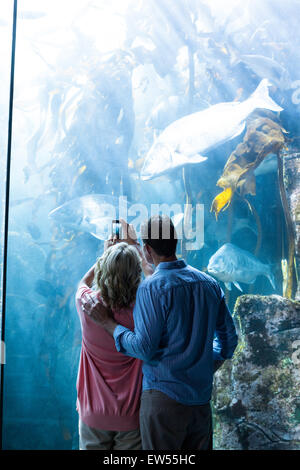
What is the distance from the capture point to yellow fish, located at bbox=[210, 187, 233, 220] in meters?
3.38

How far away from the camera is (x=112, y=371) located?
164 cm

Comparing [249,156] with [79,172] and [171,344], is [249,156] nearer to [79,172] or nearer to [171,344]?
[79,172]

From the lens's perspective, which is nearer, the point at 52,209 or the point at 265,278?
the point at 265,278

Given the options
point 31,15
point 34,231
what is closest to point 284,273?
point 34,231

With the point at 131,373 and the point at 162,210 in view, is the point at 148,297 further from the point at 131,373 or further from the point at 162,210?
the point at 162,210

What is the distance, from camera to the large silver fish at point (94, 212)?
139 inches

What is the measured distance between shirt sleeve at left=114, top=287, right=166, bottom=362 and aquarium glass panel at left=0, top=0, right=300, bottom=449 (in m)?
1.91

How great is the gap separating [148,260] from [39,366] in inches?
92.7

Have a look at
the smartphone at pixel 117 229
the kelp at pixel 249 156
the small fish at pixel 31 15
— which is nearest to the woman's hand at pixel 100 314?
the smartphone at pixel 117 229

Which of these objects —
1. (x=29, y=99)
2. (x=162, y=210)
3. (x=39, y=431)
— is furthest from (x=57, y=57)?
(x=39, y=431)

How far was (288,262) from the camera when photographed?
3.24 metres

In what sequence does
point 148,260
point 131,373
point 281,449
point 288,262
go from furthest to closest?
point 288,262, point 281,449, point 148,260, point 131,373

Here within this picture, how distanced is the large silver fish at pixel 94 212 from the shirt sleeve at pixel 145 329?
207 cm

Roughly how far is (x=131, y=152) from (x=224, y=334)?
2.31m
